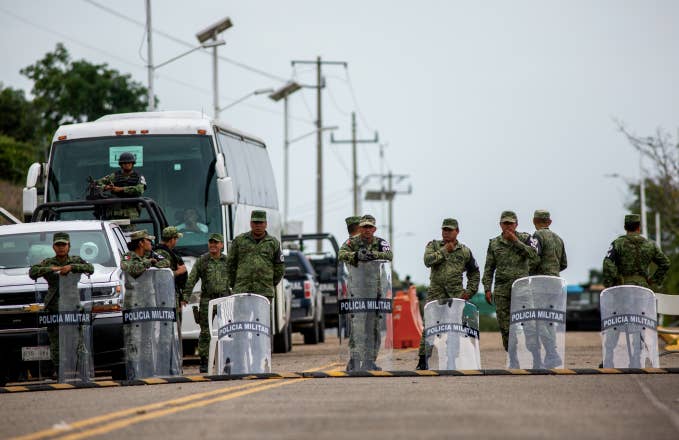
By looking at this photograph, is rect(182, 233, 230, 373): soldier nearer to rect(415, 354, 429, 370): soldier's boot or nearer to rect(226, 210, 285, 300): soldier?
rect(226, 210, 285, 300): soldier

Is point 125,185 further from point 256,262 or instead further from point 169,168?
point 256,262

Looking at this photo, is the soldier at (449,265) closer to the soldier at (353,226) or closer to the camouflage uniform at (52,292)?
the soldier at (353,226)

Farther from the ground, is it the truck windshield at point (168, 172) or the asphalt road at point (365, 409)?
the truck windshield at point (168, 172)

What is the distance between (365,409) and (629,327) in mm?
6146

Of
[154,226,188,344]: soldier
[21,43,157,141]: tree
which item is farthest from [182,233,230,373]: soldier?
[21,43,157,141]: tree

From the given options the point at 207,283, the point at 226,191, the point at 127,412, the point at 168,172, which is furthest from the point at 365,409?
the point at 168,172

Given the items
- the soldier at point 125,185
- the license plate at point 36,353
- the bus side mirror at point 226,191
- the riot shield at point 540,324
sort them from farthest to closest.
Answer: the bus side mirror at point 226,191 → the soldier at point 125,185 → the license plate at point 36,353 → the riot shield at point 540,324

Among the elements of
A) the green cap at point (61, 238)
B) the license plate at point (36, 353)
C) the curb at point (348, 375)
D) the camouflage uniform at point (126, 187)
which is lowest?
the curb at point (348, 375)

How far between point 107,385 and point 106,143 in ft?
26.1

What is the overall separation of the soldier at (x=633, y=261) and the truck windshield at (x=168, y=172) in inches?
275

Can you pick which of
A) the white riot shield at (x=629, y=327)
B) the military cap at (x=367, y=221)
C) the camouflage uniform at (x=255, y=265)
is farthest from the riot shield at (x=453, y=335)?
the camouflage uniform at (x=255, y=265)

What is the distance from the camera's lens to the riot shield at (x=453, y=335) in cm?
1670

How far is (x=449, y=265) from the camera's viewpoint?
1758cm

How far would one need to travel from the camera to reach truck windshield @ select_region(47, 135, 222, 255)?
75.5ft
